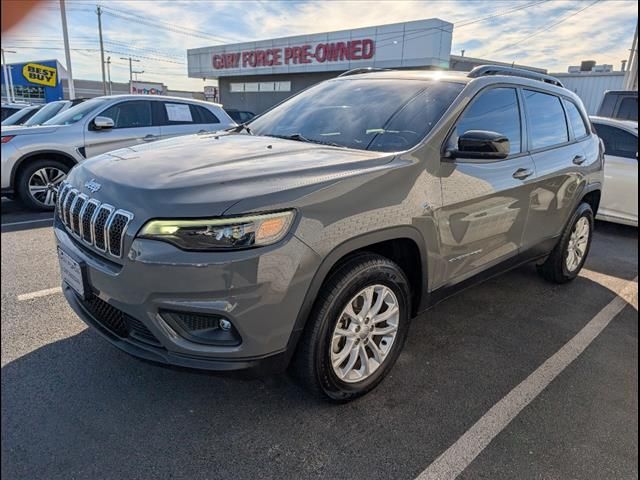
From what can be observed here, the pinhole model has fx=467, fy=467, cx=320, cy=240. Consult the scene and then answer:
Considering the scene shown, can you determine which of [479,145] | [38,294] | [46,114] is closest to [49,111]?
[46,114]

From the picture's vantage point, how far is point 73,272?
234 centimetres

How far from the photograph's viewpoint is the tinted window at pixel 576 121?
4.44 meters

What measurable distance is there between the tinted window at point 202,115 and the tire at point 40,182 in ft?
7.14

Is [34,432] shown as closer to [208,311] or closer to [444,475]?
[208,311]

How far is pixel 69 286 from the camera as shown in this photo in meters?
2.50

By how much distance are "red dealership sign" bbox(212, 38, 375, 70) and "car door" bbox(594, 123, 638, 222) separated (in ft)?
57.4

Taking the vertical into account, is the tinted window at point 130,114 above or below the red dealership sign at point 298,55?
below

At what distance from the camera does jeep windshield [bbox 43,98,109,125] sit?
7020mm

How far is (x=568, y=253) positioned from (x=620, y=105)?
6.19m

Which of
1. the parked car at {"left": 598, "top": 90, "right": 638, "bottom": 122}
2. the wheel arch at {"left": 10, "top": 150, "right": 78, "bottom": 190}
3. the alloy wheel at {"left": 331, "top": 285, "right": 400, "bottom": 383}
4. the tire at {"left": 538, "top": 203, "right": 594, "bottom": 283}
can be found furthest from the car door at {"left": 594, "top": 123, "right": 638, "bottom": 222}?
the wheel arch at {"left": 10, "top": 150, "right": 78, "bottom": 190}

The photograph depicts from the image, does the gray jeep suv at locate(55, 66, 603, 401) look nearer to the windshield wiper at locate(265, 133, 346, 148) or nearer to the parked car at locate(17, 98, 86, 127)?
the windshield wiper at locate(265, 133, 346, 148)

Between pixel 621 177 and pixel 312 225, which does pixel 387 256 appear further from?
→ pixel 621 177

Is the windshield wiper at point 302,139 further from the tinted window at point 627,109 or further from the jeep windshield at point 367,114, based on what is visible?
the tinted window at point 627,109

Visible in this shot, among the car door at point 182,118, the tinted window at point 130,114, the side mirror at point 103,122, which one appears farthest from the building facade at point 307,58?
the side mirror at point 103,122
